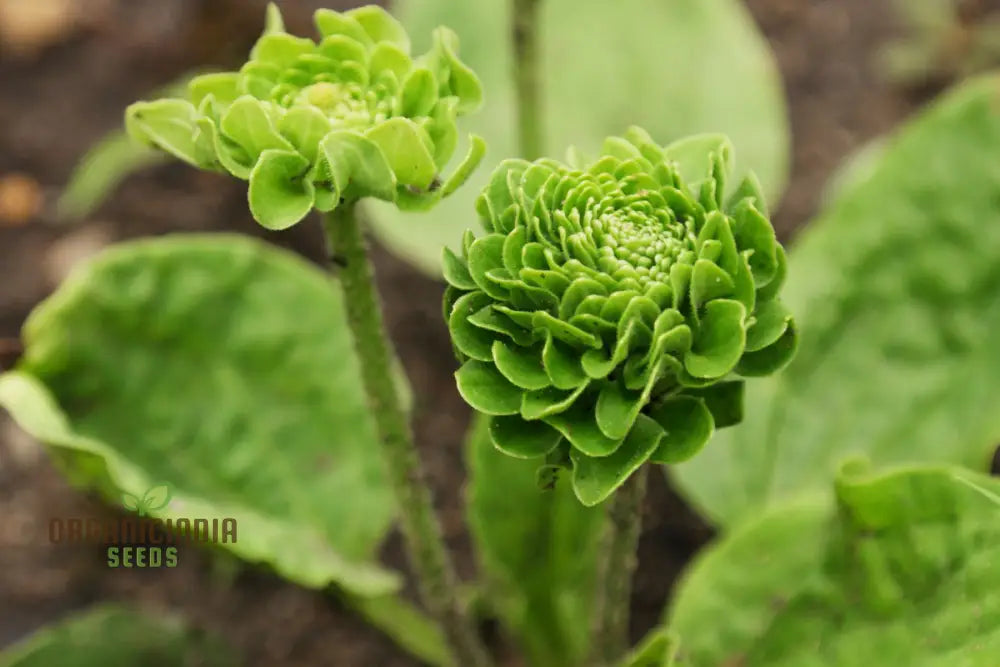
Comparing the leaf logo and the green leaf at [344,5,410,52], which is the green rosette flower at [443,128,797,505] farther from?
the leaf logo

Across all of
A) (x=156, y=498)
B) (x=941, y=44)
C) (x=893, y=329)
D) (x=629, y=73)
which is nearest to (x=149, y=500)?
(x=156, y=498)

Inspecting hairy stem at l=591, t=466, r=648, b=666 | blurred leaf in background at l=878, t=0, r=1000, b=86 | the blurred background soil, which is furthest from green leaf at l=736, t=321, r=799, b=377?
blurred leaf in background at l=878, t=0, r=1000, b=86

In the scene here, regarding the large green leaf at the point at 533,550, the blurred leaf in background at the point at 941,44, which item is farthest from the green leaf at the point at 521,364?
the blurred leaf in background at the point at 941,44

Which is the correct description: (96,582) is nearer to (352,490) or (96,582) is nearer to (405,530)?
(352,490)

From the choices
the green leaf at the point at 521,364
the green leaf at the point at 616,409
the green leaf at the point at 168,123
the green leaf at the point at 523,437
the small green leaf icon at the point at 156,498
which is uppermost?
the green leaf at the point at 168,123

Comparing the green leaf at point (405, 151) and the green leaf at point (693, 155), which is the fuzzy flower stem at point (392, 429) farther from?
the green leaf at point (693, 155)

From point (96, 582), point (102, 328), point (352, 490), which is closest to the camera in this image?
point (102, 328)

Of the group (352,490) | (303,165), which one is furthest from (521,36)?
(352,490)
